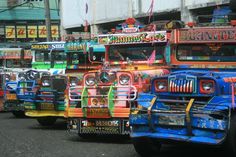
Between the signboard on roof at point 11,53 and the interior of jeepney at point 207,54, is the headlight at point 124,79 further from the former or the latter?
the signboard on roof at point 11,53

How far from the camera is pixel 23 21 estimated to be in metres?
45.1

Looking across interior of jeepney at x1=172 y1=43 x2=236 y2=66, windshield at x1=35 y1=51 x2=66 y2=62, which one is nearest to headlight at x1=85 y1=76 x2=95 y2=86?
interior of jeepney at x1=172 y1=43 x2=236 y2=66

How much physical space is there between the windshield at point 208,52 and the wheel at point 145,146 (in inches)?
86.8

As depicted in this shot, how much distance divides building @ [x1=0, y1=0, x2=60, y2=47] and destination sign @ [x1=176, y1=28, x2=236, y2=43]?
115 ft

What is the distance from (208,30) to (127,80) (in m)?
1.77

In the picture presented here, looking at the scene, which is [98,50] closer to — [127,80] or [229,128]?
[127,80]

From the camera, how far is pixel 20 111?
14844 millimetres

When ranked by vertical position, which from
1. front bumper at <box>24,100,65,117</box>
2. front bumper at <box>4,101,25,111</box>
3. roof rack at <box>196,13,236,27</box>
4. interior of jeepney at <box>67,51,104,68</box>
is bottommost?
front bumper at <box>4,101,25,111</box>

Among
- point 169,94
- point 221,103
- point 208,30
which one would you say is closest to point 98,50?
point 208,30

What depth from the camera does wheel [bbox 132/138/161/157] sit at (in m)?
7.62

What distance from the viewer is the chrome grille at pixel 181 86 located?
731 centimetres

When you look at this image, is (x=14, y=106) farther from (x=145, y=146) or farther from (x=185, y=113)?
(x=185, y=113)

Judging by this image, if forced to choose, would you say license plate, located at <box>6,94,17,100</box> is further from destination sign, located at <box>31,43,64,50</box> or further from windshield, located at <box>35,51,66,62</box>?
destination sign, located at <box>31,43,64,50</box>

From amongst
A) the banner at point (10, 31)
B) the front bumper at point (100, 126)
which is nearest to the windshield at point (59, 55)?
the front bumper at point (100, 126)
